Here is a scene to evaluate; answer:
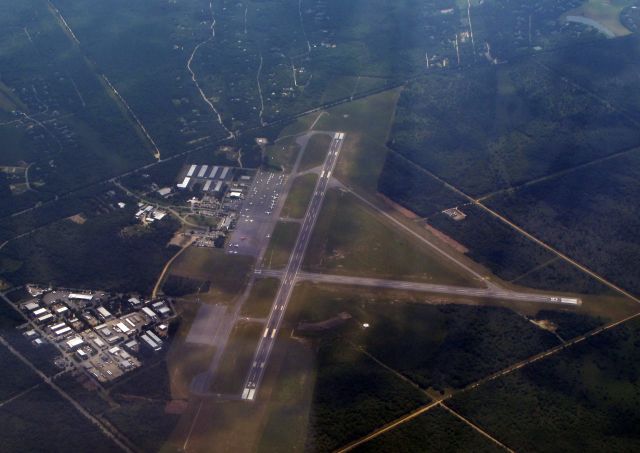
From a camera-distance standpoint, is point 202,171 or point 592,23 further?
point 592,23

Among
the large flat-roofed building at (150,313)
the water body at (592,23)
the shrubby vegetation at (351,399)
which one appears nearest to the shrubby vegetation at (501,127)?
the water body at (592,23)

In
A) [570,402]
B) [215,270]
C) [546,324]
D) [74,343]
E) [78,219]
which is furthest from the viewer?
[78,219]

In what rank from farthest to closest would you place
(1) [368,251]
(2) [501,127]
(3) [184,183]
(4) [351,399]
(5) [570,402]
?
(2) [501,127] → (3) [184,183] → (1) [368,251] → (4) [351,399] → (5) [570,402]

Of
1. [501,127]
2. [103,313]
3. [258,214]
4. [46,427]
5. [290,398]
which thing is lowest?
[290,398]

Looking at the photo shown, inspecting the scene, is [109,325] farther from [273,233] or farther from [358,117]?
[358,117]

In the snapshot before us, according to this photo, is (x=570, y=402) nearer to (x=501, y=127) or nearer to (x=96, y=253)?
(x=501, y=127)

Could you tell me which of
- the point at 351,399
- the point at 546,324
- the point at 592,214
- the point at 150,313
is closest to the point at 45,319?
the point at 150,313

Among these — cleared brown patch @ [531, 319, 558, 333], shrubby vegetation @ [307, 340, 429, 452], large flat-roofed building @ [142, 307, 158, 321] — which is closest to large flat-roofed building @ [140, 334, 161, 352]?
large flat-roofed building @ [142, 307, 158, 321]

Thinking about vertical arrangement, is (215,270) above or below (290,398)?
above
